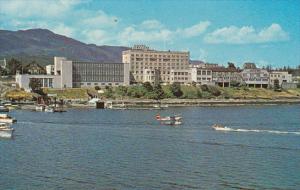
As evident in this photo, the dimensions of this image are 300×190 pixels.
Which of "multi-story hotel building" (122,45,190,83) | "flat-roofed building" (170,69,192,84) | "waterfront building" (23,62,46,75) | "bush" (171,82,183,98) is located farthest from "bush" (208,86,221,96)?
"waterfront building" (23,62,46,75)

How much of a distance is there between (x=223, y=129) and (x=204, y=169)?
24842mm

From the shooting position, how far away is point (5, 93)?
4724 inches

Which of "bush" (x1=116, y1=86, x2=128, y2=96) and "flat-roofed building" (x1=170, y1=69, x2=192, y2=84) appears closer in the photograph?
"bush" (x1=116, y1=86, x2=128, y2=96)

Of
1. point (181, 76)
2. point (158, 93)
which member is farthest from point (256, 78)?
point (158, 93)

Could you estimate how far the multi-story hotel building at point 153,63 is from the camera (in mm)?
160875

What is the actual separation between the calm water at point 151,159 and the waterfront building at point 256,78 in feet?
361

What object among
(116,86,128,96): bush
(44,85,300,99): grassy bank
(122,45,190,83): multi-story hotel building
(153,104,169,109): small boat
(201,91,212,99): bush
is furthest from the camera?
(122,45,190,83): multi-story hotel building

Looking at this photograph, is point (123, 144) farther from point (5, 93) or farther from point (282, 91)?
point (282, 91)

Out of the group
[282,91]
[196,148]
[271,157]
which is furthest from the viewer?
[282,91]

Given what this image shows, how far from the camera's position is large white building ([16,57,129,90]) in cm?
13425

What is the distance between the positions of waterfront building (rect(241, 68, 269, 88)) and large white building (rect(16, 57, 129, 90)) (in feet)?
124

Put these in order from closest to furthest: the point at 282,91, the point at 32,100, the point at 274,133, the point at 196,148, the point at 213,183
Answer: the point at 213,183 → the point at 196,148 → the point at 274,133 → the point at 32,100 → the point at 282,91

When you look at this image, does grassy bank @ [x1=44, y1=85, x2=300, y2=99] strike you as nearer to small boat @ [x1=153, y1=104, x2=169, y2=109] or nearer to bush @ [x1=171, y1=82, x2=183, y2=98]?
bush @ [x1=171, y1=82, x2=183, y2=98]

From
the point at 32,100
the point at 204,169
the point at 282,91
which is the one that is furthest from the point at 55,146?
the point at 282,91
